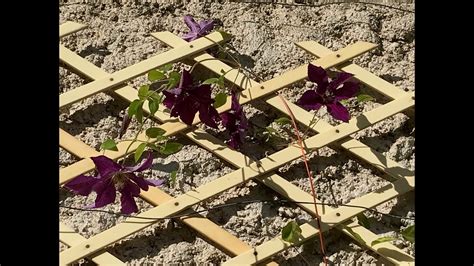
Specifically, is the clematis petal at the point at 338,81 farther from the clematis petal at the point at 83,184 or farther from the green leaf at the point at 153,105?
the clematis petal at the point at 83,184

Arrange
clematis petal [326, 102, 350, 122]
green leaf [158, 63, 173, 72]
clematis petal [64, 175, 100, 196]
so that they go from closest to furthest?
clematis petal [64, 175, 100, 196]
clematis petal [326, 102, 350, 122]
green leaf [158, 63, 173, 72]

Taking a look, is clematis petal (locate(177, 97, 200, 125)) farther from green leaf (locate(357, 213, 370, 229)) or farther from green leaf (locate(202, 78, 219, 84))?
green leaf (locate(357, 213, 370, 229))

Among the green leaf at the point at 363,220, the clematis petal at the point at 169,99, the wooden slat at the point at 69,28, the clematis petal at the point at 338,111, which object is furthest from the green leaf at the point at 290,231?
the wooden slat at the point at 69,28

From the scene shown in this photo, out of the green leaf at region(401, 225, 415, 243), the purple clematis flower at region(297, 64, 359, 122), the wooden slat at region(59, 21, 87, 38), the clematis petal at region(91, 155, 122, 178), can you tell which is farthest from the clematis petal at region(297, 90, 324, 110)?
the wooden slat at region(59, 21, 87, 38)

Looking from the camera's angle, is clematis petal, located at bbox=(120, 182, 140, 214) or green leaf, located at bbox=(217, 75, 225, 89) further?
green leaf, located at bbox=(217, 75, 225, 89)

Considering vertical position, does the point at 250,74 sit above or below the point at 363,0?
below
